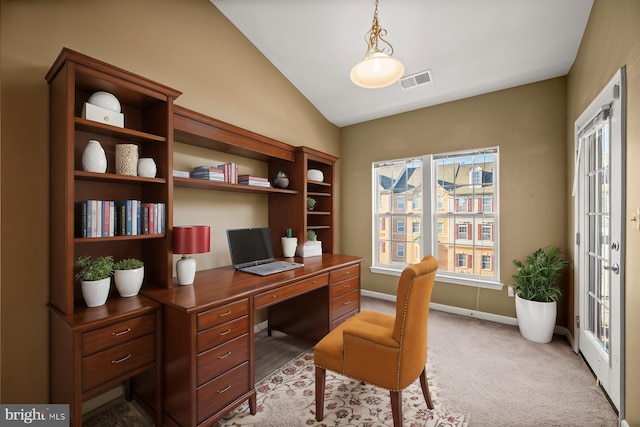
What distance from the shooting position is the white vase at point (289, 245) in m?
3.06

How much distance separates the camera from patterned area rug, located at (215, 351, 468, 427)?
1.78 m

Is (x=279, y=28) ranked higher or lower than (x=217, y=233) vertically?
higher

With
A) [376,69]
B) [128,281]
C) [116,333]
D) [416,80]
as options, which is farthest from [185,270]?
[416,80]

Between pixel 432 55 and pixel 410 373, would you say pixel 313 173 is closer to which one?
pixel 432 55

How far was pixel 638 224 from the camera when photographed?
153 centimetres

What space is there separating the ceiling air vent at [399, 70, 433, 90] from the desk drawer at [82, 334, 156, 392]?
3.38 metres

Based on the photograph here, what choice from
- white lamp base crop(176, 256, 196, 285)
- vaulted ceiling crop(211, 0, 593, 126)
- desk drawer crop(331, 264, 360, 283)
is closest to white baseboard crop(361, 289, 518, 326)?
desk drawer crop(331, 264, 360, 283)

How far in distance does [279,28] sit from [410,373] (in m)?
3.12

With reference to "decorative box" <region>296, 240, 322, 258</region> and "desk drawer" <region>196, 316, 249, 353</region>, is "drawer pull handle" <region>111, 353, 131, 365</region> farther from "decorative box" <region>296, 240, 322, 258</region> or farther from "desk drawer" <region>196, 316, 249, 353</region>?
"decorative box" <region>296, 240, 322, 258</region>

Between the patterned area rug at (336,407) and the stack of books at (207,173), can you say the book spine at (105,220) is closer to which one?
the stack of books at (207,173)

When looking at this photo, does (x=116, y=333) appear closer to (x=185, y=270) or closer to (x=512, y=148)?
(x=185, y=270)

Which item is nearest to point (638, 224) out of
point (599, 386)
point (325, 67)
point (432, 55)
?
point (599, 386)

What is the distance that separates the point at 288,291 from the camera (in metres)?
2.18

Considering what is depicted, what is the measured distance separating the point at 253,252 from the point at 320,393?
134 cm
